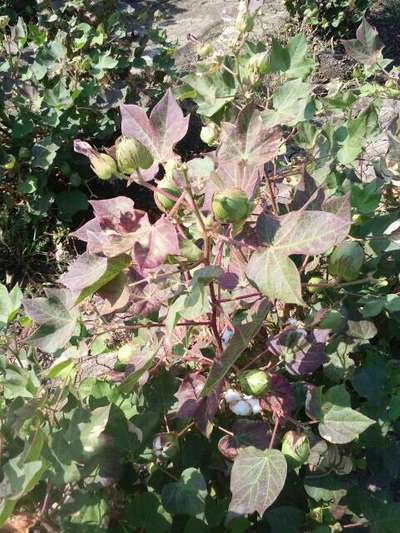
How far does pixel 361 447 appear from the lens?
101cm

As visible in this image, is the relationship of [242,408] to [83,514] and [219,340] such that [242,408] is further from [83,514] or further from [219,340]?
[83,514]

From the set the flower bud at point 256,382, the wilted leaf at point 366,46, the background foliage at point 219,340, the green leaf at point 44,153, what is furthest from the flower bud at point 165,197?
the green leaf at point 44,153

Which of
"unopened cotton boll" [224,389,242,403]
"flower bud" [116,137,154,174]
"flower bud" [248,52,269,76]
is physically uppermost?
"flower bud" [116,137,154,174]

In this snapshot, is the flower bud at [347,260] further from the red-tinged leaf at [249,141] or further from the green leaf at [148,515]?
the green leaf at [148,515]

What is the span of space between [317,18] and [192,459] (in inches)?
130

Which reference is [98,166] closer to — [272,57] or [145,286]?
[145,286]

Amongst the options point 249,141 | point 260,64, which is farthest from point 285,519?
point 260,64

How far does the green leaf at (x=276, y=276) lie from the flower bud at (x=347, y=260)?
228 millimetres

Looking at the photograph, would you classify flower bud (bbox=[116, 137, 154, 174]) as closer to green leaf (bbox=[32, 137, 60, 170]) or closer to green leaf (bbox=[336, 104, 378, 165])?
green leaf (bbox=[336, 104, 378, 165])

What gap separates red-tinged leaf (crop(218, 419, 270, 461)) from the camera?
0.79 meters

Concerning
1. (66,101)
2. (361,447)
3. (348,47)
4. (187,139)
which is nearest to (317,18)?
(187,139)

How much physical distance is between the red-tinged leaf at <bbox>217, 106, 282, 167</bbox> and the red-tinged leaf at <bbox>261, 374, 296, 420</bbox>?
31cm

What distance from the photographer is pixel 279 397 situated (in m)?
0.79

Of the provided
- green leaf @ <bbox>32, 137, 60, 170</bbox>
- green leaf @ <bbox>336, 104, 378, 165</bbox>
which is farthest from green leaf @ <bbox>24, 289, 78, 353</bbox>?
green leaf @ <bbox>32, 137, 60, 170</bbox>
